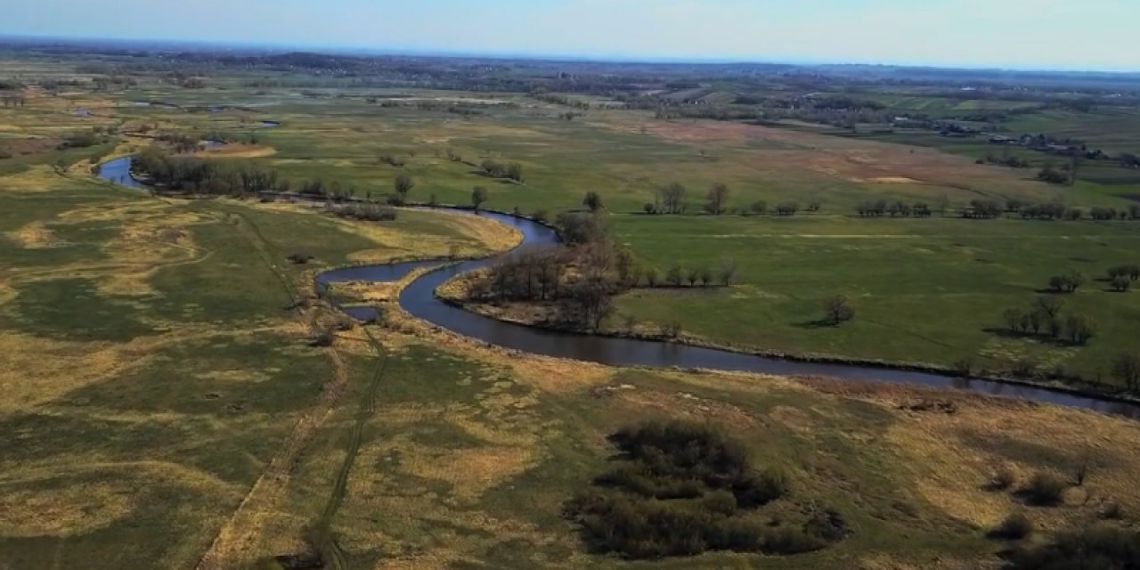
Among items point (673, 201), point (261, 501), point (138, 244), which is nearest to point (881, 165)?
point (673, 201)

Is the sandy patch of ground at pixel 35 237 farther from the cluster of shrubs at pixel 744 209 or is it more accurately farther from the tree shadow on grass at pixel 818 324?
the tree shadow on grass at pixel 818 324

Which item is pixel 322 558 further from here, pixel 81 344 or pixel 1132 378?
pixel 1132 378

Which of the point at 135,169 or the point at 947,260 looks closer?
the point at 947,260

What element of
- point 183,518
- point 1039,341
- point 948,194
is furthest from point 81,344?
point 948,194

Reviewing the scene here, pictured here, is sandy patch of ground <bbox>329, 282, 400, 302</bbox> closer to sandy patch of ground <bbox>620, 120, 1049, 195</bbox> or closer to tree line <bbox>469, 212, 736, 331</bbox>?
tree line <bbox>469, 212, 736, 331</bbox>

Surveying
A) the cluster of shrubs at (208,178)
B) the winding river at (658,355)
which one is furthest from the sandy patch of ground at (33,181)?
the winding river at (658,355)

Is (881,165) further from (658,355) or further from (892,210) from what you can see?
(658,355)

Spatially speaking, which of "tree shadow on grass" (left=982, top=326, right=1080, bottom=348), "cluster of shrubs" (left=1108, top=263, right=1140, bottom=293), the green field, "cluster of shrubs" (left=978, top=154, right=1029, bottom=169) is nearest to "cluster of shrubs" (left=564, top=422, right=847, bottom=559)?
the green field
